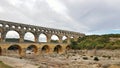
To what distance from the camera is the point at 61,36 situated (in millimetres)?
92562

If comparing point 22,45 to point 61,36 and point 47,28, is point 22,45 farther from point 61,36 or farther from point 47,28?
point 61,36

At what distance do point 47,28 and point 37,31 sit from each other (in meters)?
6.76

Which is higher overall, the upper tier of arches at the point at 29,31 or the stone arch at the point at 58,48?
the upper tier of arches at the point at 29,31

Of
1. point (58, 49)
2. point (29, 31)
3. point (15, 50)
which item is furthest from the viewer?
point (15, 50)

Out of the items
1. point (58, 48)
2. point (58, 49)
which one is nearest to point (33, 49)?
point (58, 48)

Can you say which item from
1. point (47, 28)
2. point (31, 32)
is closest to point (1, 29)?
point (31, 32)

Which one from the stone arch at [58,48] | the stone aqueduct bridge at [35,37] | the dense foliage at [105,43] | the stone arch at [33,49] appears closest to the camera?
the stone aqueduct bridge at [35,37]

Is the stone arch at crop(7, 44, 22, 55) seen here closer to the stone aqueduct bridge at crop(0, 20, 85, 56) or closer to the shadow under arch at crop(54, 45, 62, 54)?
the stone aqueduct bridge at crop(0, 20, 85, 56)

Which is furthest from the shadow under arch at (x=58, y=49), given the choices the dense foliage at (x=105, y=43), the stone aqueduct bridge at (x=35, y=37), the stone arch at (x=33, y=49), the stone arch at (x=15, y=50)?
the stone arch at (x=15, y=50)

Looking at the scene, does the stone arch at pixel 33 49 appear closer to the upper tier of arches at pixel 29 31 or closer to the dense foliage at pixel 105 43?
the upper tier of arches at pixel 29 31

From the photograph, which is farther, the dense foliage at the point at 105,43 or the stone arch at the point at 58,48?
the stone arch at the point at 58,48

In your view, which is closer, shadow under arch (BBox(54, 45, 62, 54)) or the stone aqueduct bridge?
the stone aqueduct bridge

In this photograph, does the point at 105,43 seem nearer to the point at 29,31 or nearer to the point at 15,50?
the point at 29,31

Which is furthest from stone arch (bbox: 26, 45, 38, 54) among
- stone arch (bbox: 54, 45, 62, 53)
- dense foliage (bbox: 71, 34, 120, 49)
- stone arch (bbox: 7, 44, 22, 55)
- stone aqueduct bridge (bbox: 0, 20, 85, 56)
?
dense foliage (bbox: 71, 34, 120, 49)
